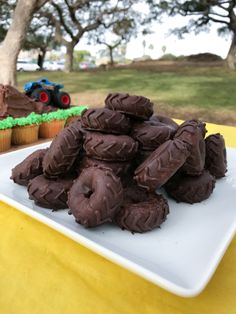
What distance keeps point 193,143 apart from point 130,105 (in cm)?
23

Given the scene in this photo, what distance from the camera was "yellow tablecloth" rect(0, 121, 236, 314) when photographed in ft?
2.28

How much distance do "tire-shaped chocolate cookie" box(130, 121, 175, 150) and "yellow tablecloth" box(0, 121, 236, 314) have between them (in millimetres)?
366

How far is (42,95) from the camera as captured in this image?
9.46 ft

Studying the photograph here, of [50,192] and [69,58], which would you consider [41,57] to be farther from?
[50,192]

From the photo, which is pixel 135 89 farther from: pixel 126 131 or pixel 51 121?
pixel 126 131

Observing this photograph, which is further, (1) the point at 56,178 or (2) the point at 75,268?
(1) the point at 56,178

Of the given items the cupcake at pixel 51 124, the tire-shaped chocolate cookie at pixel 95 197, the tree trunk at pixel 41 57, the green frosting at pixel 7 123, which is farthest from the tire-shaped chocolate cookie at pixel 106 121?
the tree trunk at pixel 41 57

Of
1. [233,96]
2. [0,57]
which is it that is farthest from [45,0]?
[233,96]

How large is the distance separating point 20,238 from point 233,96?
6348 mm

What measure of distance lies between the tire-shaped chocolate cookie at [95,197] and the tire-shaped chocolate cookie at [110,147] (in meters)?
0.08

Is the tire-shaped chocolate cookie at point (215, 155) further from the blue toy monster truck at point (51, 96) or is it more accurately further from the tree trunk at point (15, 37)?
the tree trunk at point (15, 37)

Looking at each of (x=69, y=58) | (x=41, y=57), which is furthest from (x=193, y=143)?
(x=41, y=57)

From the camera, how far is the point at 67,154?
0.96m

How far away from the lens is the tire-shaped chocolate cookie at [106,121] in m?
0.95
